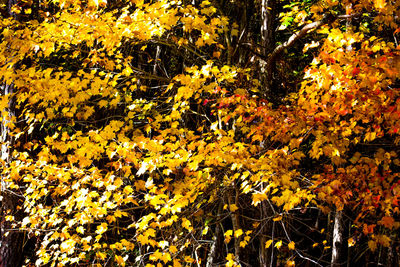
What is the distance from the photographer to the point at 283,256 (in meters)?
6.09

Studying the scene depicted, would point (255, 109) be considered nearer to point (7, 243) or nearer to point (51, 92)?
point (51, 92)

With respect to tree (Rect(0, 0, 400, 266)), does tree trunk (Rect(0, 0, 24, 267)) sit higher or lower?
lower

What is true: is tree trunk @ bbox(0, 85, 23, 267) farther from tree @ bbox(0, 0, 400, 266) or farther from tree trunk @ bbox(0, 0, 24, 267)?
tree @ bbox(0, 0, 400, 266)

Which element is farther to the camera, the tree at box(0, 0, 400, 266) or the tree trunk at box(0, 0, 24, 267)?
the tree trunk at box(0, 0, 24, 267)

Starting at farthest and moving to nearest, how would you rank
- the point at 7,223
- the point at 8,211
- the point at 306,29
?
the point at 7,223
the point at 8,211
the point at 306,29

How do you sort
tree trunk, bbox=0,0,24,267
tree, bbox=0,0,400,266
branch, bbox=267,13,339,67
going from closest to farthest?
tree, bbox=0,0,400,266 → branch, bbox=267,13,339,67 → tree trunk, bbox=0,0,24,267

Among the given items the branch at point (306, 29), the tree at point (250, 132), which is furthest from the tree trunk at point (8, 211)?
the branch at point (306, 29)

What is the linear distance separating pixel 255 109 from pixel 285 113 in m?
0.36

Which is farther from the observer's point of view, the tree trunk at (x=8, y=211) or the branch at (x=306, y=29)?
the tree trunk at (x=8, y=211)

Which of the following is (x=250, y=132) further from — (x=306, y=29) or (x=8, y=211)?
(x=8, y=211)

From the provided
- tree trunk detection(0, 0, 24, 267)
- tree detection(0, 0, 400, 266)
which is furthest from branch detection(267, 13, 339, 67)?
tree trunk detection(0, 0, 24, 267)

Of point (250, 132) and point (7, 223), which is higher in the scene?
point (250, 132)

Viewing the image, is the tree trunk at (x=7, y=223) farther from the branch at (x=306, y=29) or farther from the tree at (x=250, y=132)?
the branch at (x=306, y=29)

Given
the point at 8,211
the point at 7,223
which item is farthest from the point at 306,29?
the point at 7,223
